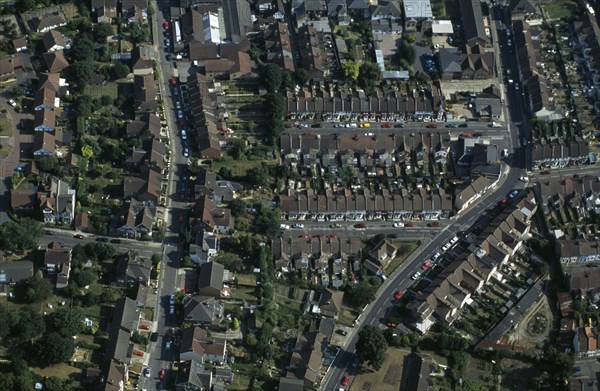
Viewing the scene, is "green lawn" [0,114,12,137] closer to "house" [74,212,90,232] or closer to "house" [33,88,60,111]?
"house" [33,88,60,111]

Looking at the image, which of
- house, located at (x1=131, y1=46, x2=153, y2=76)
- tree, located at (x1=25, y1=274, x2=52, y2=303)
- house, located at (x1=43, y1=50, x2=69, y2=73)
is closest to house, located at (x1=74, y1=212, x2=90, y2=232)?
tree, located at (x1=25, y1=274, x2=52, y2=303)

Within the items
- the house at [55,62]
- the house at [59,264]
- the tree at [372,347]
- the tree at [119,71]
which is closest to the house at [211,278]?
the house at [59,264]

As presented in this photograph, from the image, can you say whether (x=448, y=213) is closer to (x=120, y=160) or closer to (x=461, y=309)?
(x=461, y=309)

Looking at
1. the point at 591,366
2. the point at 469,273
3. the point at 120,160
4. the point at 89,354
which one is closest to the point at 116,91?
the point at 120,160

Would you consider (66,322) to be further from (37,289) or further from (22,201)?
(22,201)

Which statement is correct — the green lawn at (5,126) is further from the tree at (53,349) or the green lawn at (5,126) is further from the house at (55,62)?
the tree at (53,349)

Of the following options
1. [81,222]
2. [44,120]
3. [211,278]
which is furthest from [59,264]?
[44,120]
